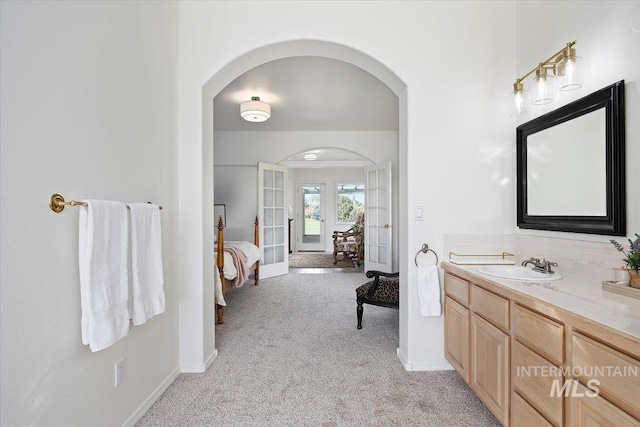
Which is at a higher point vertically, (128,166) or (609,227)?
(128,166)

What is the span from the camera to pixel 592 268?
1717mm

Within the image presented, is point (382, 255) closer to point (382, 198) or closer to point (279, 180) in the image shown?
point (382, 198)

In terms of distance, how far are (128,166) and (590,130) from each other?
248 centimetres

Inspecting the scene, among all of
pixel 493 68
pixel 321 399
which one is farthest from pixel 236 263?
pixel 493 68

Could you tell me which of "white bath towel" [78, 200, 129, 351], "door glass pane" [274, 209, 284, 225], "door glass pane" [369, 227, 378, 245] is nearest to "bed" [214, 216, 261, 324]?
"door glass pane" [274, 209, 284, 225]

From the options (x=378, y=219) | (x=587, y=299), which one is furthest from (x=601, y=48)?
(x=378, y=219)

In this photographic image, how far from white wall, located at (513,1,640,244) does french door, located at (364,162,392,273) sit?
368 cm

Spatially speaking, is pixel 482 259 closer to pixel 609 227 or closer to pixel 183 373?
pixel 609 227

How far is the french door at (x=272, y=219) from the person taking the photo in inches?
230

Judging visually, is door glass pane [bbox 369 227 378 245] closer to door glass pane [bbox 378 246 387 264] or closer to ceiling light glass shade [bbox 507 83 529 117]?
door glass pane [bbox 378 246 387 264]

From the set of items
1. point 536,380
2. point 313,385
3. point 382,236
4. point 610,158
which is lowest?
point 313,385

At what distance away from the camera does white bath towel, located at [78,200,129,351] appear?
4.52 ft

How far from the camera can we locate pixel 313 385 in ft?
7.34

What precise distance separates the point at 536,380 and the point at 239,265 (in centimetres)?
340
